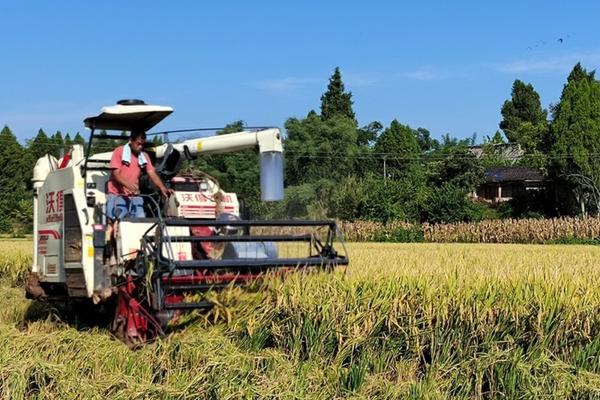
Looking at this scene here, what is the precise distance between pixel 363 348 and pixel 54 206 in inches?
170

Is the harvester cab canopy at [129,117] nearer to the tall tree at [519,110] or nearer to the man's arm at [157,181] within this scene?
the man's arm at [157,181]

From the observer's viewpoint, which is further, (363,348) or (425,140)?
(425,140)

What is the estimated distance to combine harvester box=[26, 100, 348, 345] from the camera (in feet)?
24.1

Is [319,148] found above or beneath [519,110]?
beneath

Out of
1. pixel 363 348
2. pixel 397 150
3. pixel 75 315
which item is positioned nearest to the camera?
pixel 363 348

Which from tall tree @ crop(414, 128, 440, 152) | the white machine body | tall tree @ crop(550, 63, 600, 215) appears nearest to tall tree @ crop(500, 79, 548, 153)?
tall tree @ crop(414, 128, 440, 152)

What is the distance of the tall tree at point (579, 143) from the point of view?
138 feet

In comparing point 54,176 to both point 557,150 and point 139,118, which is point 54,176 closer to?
point 139,118

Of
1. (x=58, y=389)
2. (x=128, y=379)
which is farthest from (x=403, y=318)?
(x=58, y=389)

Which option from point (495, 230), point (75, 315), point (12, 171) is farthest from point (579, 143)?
point (12, 171)

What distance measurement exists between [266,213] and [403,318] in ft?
27.7

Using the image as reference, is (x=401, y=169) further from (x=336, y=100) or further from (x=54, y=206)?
(x=54, y=206)

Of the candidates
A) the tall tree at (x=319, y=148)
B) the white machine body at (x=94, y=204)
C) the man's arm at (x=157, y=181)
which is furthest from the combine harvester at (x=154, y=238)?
the tall tree at (x=319, y=148)

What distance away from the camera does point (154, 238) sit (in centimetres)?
746
